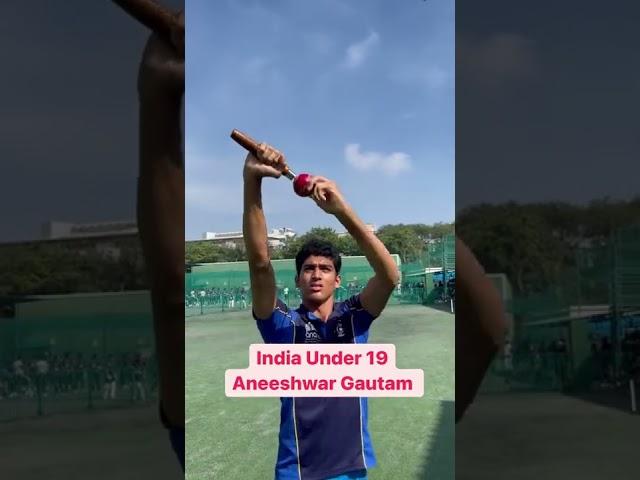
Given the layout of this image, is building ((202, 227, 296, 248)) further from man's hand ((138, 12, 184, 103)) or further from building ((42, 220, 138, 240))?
man's hand ((138, 12, 184, 103))

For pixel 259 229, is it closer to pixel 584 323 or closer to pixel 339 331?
pixel 339 331

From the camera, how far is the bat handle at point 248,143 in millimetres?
2199

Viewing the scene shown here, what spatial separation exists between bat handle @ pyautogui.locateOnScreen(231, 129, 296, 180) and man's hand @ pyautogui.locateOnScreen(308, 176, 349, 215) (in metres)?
0.09

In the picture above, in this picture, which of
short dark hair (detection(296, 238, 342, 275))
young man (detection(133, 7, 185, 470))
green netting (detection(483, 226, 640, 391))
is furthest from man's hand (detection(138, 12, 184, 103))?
green netting (detection(483, 226, 640, 391))

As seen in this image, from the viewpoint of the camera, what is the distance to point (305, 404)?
2.19 meters

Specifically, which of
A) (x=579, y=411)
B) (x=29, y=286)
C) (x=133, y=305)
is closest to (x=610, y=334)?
(x=579, y=411)

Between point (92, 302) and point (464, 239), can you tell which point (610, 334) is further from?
point (92, 302)

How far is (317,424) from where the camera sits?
2.19m

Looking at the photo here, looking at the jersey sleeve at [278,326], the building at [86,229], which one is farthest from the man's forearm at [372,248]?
the building at [86,229]

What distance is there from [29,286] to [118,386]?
51cm

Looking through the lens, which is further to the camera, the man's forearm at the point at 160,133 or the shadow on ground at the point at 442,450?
the shadow on ground at the point at 442,450

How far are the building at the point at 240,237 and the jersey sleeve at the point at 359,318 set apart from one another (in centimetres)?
36

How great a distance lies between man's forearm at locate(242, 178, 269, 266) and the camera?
7.22 feet

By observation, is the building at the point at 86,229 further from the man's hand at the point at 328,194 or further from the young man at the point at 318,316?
the man's hand at the point at 328,194
